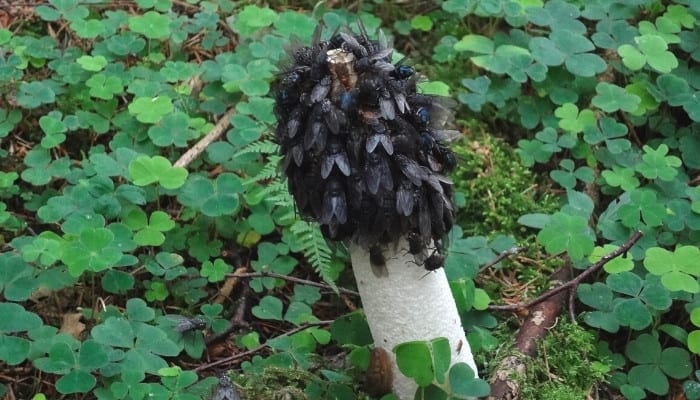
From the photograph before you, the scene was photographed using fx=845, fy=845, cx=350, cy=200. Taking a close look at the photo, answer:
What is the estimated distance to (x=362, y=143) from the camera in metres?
2.82

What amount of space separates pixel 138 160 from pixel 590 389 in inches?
95.4

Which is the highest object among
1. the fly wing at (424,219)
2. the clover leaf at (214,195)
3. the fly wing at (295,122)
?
the fly wing at (295,122)

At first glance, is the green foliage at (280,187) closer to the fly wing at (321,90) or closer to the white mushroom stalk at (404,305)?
the white mushroom stalk at (404,305)

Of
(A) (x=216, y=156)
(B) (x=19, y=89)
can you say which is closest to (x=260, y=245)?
(A) (x=216, y=156)

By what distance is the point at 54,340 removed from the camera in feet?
11.9

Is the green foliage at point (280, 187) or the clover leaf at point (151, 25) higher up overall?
the clover leaf at point (151, 25)

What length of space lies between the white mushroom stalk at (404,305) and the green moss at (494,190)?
1179 millimetres

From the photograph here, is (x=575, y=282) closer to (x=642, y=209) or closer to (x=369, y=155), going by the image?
(x=642, y=209)

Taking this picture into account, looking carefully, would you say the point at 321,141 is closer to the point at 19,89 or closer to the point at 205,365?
the point at 205,365

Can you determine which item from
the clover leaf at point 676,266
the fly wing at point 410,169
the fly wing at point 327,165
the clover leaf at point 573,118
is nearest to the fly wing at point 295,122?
the fly wing at point 327,165

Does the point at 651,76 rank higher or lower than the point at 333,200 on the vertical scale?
lower

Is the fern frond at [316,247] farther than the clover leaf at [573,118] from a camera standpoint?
No

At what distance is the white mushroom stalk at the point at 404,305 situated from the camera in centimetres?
316

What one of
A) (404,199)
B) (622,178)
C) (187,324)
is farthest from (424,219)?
(622,178)
